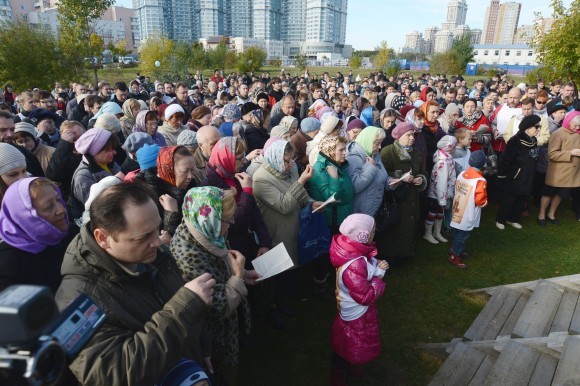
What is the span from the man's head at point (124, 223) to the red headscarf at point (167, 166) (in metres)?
1.54

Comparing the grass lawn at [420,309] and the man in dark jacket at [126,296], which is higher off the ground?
the man in dark jacket at [126,296]

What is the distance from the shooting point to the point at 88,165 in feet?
11.5

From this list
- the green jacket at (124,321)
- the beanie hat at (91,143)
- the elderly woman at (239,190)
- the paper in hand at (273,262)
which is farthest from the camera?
the beanie hat at (91,143)

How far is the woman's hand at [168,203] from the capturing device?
118 inches

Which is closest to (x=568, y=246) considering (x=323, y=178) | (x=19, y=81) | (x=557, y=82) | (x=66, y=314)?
(x=323, y=178)

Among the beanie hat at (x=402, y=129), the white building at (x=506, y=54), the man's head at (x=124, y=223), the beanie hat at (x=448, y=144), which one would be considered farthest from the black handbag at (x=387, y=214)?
the white building at (x=506, y=54)

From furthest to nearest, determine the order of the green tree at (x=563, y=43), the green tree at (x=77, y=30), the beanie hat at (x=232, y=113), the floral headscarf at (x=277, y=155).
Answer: the green tree at (x=77, y=30) → the green tree at (x=563, y=43) → the beanie hat at (x=232, y=113) → the floral headscarf at (x=277, y=155)

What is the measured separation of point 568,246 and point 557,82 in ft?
28.9

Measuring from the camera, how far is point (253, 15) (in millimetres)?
138875

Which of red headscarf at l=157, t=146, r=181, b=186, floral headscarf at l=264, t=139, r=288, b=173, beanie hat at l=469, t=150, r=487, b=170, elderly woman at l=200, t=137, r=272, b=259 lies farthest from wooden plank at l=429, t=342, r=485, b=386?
red headscarf at l=157, t=146, r=181, b=186

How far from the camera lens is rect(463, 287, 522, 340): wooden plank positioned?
3.94 metres

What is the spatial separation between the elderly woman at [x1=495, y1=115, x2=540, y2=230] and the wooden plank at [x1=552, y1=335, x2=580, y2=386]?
3775mm

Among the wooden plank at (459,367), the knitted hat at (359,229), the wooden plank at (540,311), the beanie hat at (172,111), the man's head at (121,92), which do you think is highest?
the man's head at (121,92)

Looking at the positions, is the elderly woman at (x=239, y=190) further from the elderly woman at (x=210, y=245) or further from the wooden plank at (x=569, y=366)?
the wooden plank at (x=569, y=366)
